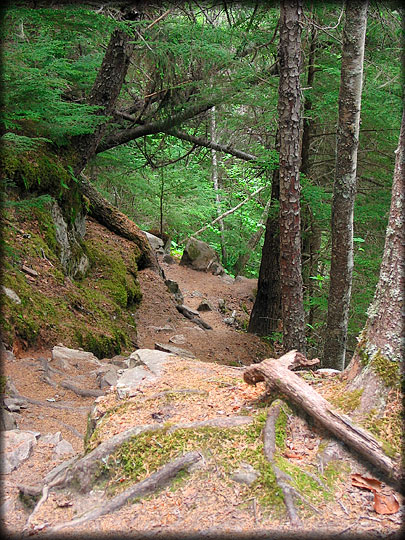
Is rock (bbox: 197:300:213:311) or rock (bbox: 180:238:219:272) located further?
rock (bbox: 180:238:219:272)

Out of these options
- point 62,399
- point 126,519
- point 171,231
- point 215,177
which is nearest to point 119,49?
point 62,399

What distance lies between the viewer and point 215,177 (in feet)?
67.9

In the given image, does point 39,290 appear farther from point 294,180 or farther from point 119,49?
point 119,49

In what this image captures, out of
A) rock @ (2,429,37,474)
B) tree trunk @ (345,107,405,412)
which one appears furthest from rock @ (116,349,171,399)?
tree trunk @ (345,107,405,412)

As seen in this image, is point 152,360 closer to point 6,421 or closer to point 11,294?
point 6,421

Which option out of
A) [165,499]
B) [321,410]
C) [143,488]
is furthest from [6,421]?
[321,410]

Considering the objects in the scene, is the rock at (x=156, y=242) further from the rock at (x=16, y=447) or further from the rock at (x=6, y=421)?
the rock at (x=16, y=447)

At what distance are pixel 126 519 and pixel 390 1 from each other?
7843 mm

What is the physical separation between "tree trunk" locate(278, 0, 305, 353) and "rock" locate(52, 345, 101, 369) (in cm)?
300

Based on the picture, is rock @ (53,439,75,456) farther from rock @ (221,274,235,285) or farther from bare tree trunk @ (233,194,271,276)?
bare tree trunk @ (233,194,271,276)

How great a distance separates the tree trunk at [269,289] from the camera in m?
10.9

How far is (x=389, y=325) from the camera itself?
289 cm

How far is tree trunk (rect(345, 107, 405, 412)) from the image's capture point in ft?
9.24

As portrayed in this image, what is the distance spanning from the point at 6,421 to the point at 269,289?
27.6 ft
